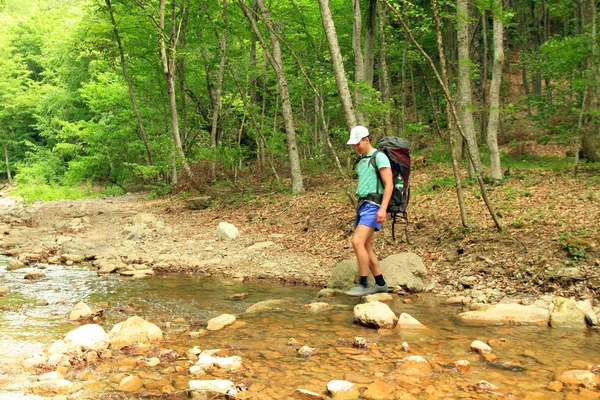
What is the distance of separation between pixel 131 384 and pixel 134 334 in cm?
104

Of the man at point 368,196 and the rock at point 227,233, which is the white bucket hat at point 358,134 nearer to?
the man at point 368,196

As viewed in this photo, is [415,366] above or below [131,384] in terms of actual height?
below

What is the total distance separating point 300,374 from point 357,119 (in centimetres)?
709

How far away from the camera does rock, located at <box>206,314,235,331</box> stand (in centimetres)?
478

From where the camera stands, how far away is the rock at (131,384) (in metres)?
3.26

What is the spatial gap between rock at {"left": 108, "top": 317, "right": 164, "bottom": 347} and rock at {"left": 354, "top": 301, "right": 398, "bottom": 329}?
2078 mm

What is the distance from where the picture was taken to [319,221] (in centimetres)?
1079

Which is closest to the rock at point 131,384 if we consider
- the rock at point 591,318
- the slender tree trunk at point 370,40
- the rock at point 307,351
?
the rock at point 307,351

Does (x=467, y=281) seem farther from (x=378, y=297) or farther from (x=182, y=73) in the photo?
(x=182, y=73)

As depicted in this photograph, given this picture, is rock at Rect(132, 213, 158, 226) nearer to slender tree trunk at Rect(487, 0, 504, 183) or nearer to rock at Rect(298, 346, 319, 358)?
slender tree trunk at Rect(487, 0, 504, 183)

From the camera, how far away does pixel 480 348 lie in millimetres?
4027

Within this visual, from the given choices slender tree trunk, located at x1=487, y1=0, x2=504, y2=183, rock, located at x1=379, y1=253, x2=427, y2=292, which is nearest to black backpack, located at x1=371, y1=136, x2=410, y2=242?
rock, located at x1=379, y1=253, x2=427, y2=292

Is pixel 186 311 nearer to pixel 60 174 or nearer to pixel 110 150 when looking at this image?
pixel 110 150

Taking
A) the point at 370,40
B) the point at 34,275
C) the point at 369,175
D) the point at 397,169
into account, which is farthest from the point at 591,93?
the point at 34,275
